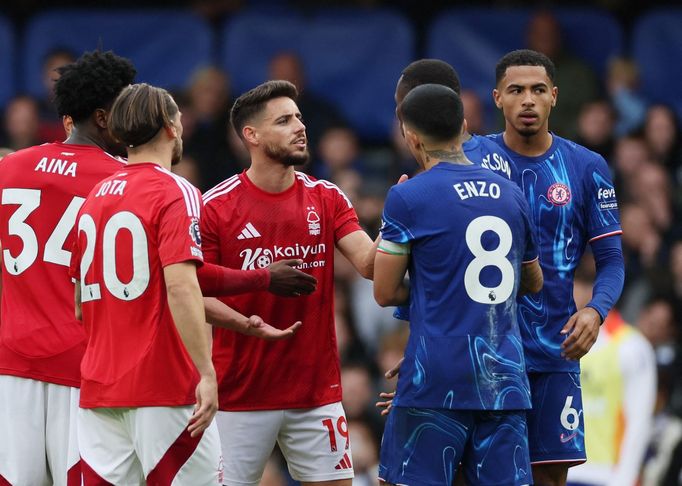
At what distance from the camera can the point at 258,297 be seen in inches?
294

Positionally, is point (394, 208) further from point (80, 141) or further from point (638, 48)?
point (638, 48)

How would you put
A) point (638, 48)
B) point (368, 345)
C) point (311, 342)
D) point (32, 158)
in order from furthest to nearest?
1. point (638, 48)
2. point (368, 345)
3. point (311, 342)
4. point (32, 158)

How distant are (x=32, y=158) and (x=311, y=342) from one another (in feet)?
5.63

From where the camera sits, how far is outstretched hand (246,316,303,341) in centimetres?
711

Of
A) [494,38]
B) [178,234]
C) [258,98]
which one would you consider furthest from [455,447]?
[494,38]

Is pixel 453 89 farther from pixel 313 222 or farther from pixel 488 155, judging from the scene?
pixel 313 222

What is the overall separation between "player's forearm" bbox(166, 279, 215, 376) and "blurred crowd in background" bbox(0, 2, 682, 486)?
16.9 feet

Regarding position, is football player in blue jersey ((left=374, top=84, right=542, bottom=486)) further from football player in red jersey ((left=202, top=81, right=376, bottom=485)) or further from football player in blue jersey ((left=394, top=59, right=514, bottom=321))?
football player in red jersey ((left=202, top=81, right=376, bottom=485))

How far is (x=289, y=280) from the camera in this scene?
7062 mm

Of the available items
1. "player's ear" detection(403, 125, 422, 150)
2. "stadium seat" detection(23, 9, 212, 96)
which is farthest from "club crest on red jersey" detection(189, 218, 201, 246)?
"stadium seat" detection(23, 9, 212, 96)

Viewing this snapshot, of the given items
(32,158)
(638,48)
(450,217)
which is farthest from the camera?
(638,48)

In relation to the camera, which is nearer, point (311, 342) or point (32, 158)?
point (32, 158)

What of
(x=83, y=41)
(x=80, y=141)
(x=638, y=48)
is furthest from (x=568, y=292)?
(x=83, y=41)

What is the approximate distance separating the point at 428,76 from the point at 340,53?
709cm
